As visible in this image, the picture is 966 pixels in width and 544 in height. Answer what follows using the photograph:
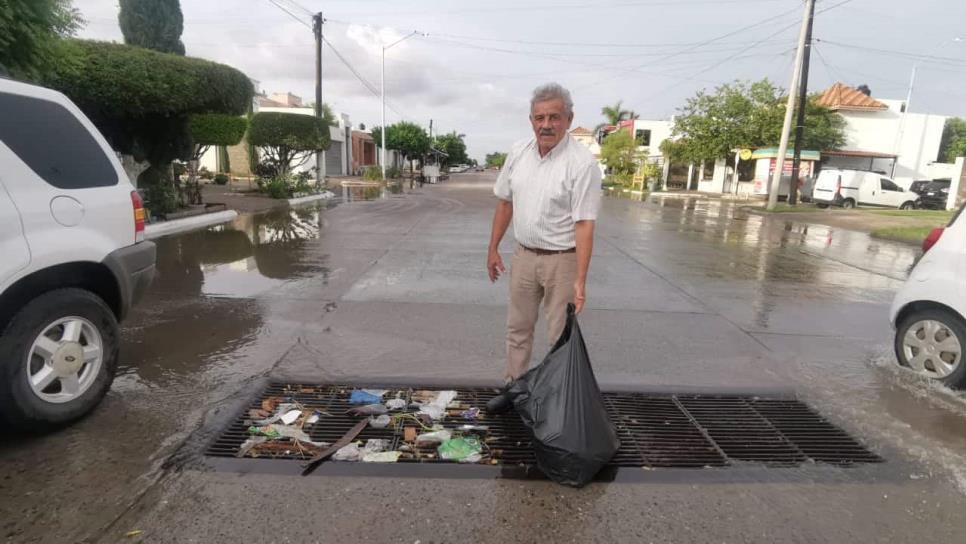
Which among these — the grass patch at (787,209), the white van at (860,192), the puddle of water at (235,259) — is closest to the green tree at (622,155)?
the white van at (860,192)

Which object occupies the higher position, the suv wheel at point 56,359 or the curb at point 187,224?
the suv wheel at point 56,359

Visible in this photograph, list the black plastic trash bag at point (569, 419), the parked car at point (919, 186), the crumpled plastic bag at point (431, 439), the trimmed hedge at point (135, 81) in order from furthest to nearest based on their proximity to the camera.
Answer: the parked car at point (919, 186)
the trimmed hedge at point (135, 81)
the crumpled plastic bag at point (431, 439)
the black plastic trash bag at point (569, 419)

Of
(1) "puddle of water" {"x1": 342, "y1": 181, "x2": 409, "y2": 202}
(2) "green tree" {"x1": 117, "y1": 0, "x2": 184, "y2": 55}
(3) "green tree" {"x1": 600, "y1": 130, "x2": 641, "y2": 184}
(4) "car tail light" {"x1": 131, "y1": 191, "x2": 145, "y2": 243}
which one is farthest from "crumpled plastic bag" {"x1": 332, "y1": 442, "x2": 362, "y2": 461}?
(3) "green tree" {"x1": 600, "y1": 130, "x2": 641, "y2": 184}

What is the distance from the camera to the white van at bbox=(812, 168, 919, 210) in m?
25.6

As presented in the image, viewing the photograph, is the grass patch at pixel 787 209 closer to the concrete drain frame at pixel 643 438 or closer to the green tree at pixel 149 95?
the green tree at pixel 149 95

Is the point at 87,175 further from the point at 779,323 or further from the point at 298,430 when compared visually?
the point at 779,323

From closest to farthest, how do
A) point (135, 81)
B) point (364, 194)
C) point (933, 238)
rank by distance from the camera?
1. point (933, 238)
2. point (135, 81)
3. point (364, 194)

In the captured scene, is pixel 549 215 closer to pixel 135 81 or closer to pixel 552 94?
pixel 552 94

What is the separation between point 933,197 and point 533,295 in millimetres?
30397

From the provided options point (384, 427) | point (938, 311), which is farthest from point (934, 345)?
point (384, 427)

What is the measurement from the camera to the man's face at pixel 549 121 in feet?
10.2

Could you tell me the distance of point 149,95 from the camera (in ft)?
34.6

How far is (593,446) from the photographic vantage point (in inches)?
112

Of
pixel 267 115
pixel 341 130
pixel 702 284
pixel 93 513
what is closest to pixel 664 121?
pixel 341 130
